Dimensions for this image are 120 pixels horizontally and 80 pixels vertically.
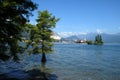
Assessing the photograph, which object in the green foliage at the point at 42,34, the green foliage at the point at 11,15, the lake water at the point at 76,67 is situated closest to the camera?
the green foliage at the point at 11,15

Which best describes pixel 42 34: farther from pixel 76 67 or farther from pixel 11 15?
pixel 11 15

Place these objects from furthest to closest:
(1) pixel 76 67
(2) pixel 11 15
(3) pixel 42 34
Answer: (3) pixel 42 34, (1) pixel 76 67, (2) pixel 11 15

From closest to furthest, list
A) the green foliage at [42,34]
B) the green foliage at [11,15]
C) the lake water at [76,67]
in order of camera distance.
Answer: the green foliage at [11,15], the lake water at [76,67], the green foliage at [42,34]

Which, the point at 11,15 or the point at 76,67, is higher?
the point at 11,15

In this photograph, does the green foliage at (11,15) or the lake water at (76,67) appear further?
the lake water at (76,67)

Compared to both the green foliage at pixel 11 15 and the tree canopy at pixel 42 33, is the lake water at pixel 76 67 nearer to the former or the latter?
the tree canopy at pixel 42 33

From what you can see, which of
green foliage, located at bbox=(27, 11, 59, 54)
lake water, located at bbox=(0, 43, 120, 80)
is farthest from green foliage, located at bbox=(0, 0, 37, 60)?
green foliage, located at bbox=(27, 11, 59, 54)

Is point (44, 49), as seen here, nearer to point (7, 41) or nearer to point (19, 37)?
point (19, 37)

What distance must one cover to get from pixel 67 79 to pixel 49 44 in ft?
54.1

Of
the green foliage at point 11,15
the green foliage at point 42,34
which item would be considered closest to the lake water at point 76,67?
the green foliage at point 42,34

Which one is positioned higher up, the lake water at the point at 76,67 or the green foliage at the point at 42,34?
the green foliage at the point at 42,34

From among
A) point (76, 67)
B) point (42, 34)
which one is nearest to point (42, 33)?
point (42, 34)

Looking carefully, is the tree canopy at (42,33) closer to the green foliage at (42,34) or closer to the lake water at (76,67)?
the green foliage at (42,34)

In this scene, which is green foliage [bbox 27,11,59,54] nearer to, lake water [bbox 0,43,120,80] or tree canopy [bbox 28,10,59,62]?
tree canopy [bbox 28,10,59,62]
